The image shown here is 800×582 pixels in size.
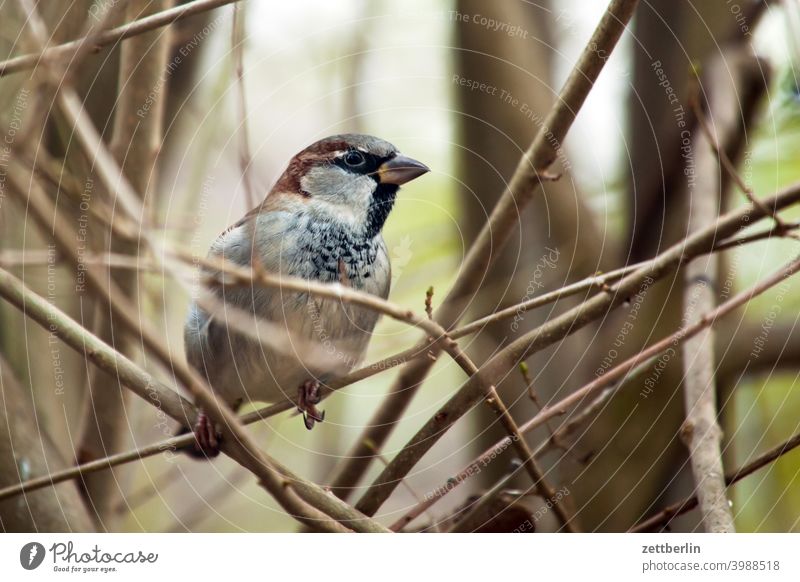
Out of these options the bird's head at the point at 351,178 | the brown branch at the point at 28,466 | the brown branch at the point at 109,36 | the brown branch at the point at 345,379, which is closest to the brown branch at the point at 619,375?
the brown branch at the point at 345,379

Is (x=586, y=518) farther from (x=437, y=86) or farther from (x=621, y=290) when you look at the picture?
(x=437, y=86)

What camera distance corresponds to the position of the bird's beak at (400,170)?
2.01 metres

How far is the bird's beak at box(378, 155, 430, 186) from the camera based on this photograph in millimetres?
2006

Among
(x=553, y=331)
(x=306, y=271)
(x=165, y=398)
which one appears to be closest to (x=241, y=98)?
(x=306, y=271)

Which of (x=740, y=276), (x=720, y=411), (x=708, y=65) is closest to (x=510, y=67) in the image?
(x=708, y=65)

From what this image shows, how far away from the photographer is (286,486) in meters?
1.63

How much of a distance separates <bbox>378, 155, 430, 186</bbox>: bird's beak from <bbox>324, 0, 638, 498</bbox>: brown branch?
0.21 meters

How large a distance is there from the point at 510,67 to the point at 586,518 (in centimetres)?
125

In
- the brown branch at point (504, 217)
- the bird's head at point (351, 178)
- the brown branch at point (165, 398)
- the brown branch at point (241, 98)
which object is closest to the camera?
the brown branch at point (165, 398)

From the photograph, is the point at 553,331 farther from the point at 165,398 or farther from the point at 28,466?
the point at 28,466

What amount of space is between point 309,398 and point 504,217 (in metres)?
0.63

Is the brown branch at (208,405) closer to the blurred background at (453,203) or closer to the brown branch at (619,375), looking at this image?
the blurred background at (453,203)

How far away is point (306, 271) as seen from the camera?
1.99 metres

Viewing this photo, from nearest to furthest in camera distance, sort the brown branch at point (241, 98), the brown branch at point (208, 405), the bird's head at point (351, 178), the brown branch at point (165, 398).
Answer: the brown branch at point (208, 405)
the brown branch at point (165, 398)
the brown branch at point (241, 98)
the bird's head at point (351, 178)
